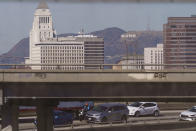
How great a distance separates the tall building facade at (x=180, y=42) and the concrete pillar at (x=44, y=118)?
123959mm

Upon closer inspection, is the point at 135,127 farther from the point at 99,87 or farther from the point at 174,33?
the point at 174,33

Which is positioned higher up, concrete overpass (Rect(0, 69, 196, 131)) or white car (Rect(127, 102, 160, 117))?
concrete overpass (Rect(0, 69, 196, 131))

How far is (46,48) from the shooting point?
98562mm

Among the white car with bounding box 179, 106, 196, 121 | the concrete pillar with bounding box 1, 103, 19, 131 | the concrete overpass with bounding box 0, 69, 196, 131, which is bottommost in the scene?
the white car with bounding box 179, 106, 196, 121

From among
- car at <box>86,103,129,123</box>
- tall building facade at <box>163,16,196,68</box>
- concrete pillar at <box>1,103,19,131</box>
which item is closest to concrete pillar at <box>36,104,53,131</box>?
concrete pillar at <box>1,103,19,131</box>

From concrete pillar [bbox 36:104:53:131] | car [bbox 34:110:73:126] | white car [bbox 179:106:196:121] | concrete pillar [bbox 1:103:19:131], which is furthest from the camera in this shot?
white car [bbox 179:106:196:121]

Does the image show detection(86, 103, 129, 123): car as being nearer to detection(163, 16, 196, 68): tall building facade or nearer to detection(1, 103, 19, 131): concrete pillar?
detection(1, 103, 19, 131): concrete pillar

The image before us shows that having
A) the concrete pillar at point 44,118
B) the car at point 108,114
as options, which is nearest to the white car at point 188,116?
the car at point 108,114

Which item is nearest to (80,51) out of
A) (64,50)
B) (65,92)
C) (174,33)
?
(64,50)

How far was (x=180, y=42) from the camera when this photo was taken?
499 feet

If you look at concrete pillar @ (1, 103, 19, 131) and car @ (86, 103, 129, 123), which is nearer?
concrete pillar @ (1, 103, 19, 131)

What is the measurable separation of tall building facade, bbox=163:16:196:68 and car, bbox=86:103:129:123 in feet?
390

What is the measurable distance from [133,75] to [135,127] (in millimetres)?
5069

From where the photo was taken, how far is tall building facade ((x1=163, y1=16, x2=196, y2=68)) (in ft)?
465
